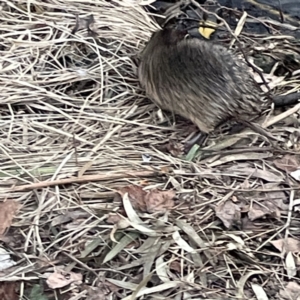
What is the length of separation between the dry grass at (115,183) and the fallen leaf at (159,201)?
0.03 m

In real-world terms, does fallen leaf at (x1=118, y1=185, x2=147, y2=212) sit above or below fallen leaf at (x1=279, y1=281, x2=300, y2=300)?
above

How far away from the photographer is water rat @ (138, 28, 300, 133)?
2928mm

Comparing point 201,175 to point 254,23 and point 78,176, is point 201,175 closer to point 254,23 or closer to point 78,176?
point 78,176

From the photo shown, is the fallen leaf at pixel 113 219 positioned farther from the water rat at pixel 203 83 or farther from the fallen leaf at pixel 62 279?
the water rat at pixel 203 83

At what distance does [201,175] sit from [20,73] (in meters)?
0.93

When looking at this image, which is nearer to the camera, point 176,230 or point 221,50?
point 176,230

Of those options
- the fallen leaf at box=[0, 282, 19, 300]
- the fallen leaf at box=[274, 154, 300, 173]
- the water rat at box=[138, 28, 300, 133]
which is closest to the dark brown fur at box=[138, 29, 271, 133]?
the water rat at box=[138, 28, 300, 133]

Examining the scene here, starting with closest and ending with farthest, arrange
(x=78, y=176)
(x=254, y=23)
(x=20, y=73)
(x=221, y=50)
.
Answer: (x=78, y=176), (x=221, y=50), (x=20, y=73), (x=254, y=23)

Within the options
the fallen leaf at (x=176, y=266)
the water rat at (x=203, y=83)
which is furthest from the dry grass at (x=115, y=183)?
the water rat at (x=203, y=83)

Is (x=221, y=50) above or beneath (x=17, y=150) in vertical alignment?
above

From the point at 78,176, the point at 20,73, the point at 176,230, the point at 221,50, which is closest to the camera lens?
the point at 176,230

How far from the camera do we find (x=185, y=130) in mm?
3078

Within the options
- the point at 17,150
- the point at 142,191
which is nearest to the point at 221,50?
the point at 142,191

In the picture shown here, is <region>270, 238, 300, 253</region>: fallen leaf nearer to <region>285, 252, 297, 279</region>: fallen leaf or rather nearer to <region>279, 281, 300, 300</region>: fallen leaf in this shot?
<region>285, 252, 297, 279</region>: fallen leaf
